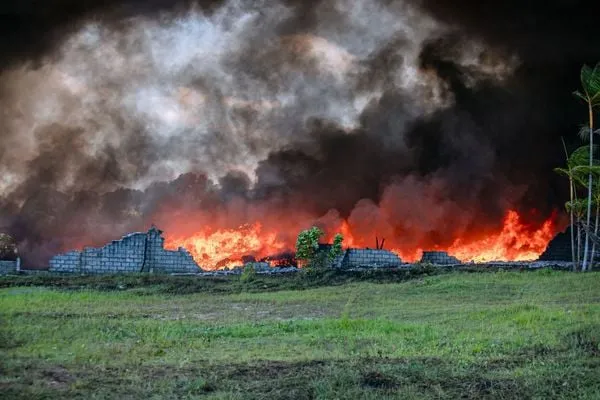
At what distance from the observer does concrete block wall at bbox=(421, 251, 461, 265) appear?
127ft

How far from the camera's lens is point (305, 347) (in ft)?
52.2

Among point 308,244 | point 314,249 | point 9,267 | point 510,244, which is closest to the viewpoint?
point 9,267

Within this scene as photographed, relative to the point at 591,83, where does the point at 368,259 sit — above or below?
below

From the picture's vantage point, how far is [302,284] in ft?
108

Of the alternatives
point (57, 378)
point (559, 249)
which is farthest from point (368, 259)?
point (57, 378)

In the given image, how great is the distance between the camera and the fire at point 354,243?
40.7 m

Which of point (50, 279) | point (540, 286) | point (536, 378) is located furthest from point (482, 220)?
point (536, 378)

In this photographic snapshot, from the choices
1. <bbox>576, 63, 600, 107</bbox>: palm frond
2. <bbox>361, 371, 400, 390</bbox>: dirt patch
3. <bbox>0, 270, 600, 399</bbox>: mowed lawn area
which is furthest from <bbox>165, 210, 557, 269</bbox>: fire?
<bbox>361, 371, 400, 390</bbox>: dirt patch

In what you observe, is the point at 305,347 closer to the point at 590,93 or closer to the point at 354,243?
the point at 590,93

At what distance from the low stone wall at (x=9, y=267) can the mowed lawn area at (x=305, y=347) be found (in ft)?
33.5

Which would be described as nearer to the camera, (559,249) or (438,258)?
(438,258)

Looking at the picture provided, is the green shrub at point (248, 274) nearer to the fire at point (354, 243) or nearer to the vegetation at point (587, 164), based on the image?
the fire at point (354, 243)

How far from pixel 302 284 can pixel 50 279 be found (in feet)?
37.6

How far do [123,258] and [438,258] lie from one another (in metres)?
16.4
